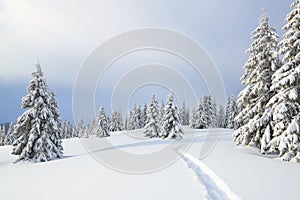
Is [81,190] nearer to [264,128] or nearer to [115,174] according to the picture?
[115,174]

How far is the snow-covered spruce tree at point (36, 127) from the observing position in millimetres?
24656

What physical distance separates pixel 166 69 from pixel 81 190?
2926 centimetres

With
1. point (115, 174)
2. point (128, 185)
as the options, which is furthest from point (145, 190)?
point (115, 174)

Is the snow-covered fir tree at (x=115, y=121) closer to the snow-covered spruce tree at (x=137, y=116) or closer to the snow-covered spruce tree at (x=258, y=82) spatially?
the snow-covered spruce tree at (x=137, y=116)

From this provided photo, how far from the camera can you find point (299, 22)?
57.6 feet

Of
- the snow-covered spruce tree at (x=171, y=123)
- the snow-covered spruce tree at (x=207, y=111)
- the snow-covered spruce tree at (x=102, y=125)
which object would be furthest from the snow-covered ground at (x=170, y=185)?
the snow-covered spruce tree at (x=207, y=111)

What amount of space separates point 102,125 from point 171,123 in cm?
2456

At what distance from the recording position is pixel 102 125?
6244 centimetres

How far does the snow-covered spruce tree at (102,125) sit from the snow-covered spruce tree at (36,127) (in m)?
34.5

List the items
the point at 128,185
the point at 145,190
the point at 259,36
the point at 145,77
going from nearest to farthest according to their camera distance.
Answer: the point at 145,190, the point at 128,185, the point at 259,36, the point at 145,77

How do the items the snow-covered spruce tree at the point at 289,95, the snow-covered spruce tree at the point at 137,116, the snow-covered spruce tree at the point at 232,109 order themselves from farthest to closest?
the snow-covered spruce tree at the point at 137,116 < the snow-covered spruce tree at the point at 232,109 < the snow-covered spruce tree at the point at 289,95

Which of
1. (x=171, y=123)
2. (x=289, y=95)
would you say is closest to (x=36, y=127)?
(x=289, y=95)

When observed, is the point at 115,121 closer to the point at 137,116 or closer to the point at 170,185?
the point at 137,116

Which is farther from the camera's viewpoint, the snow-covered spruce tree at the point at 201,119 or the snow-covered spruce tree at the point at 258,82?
the snow-covered spruce tree at the point at 201,119
